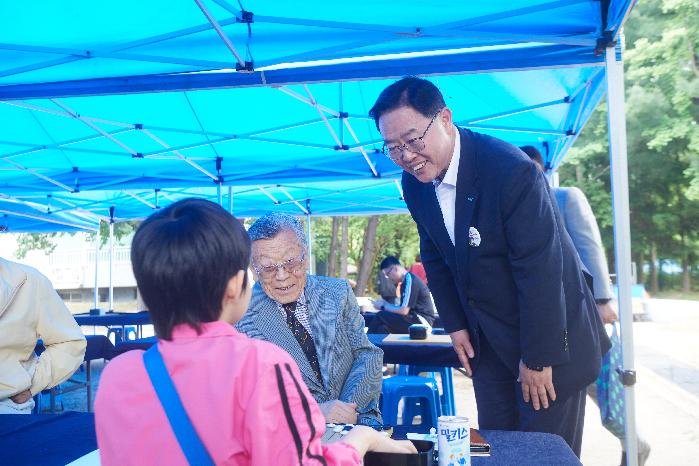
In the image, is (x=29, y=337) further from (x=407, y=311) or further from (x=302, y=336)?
(x=407, y=311)

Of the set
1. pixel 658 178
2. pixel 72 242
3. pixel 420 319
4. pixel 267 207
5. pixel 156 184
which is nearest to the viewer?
pixel 420 319

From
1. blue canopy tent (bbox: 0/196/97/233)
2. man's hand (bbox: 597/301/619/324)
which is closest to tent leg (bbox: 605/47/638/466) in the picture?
man's hand (bbox: 597/301/619/324)

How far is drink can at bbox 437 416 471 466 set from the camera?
4.44 feet

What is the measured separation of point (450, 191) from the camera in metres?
2.14

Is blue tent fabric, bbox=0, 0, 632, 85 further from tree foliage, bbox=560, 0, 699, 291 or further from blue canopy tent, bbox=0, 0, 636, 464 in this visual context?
tree foliage, bbox=560, 0, 699, 291

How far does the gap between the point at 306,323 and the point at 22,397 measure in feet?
3.53

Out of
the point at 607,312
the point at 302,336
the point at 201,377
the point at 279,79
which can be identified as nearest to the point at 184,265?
the point at 201,377

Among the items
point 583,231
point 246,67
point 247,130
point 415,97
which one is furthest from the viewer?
point 247,130

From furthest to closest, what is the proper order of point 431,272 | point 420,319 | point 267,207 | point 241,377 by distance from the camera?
point 267,207
point 420,319
point 431,272
point 241,377

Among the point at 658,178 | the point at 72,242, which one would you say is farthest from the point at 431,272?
the point at 72,242

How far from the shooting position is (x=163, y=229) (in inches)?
44.1

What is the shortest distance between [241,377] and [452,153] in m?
1.29

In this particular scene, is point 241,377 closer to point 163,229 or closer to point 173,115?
point 163,229

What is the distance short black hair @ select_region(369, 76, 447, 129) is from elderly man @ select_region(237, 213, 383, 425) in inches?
23.5
